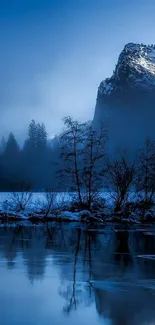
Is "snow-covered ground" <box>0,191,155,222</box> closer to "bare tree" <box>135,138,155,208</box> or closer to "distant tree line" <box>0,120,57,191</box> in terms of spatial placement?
"bare tree" <box>135,138,155,208</box>

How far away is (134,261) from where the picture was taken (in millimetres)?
14367

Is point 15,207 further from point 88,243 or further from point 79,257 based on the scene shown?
point 79,257

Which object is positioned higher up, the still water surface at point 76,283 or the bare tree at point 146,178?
the bare tree at point 146,178

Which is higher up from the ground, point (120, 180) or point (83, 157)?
point (83, 157)

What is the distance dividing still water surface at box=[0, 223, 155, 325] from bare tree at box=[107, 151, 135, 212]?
16.9m

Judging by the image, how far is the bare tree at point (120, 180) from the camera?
36.0 meters

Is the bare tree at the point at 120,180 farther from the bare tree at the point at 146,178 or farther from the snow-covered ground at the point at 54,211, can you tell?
the bare tree at the point at 146,178

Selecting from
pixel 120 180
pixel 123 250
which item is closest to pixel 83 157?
pixel 120 180

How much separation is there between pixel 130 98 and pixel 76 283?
146 metres

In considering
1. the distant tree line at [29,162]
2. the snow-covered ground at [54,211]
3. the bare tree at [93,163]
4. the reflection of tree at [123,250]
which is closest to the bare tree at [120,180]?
the snow-covered ground at [54,211]

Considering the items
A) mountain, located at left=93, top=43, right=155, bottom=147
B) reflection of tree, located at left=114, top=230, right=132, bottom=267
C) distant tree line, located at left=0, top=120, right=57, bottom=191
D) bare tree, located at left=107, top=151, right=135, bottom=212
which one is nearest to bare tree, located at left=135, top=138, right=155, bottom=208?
bare tree, located at left=107, top=151, right=135, bottom=212

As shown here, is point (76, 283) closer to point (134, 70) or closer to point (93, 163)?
point (93, 163)

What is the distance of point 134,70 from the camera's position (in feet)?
541

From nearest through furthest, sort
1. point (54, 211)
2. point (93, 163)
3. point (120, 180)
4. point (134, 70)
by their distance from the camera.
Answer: point (54, 211) → point (93, 163) → point (120, 180) → point (134, 70)
